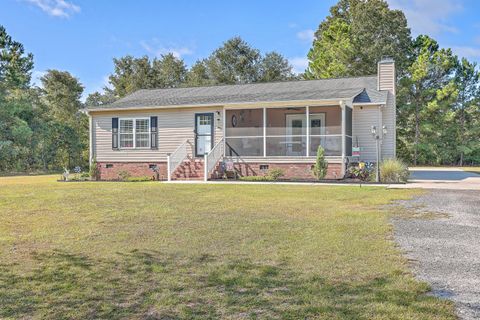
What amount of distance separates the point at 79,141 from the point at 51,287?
84.7 ft

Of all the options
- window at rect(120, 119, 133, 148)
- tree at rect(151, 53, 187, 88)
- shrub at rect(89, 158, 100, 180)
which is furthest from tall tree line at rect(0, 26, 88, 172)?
tree at rect(151, 53, 187, 88)

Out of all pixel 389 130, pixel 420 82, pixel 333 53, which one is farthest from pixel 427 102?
pixel 389 130

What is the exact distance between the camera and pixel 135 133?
1770 cm

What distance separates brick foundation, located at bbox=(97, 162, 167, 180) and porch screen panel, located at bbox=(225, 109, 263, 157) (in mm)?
3121

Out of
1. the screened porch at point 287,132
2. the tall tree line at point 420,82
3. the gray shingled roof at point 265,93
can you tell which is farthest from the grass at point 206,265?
the tall tree line at point 420,82

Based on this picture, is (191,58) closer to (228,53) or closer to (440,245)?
(228,53)

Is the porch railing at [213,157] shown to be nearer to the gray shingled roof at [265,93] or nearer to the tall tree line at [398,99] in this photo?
the gray shingled roof at [265,93]

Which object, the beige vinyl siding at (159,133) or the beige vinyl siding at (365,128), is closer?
the beige vinyl siding at (365,128)

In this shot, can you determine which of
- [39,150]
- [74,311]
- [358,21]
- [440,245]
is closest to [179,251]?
[74,311]

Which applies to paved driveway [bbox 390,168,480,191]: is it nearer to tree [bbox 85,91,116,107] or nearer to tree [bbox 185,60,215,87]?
tree [bbox 185,60,215,87]

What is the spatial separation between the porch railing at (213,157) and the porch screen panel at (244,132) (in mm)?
253

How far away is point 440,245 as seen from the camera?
4941 millimetres

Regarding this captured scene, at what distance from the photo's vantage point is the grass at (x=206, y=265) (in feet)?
10.2

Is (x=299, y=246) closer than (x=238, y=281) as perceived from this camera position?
No
